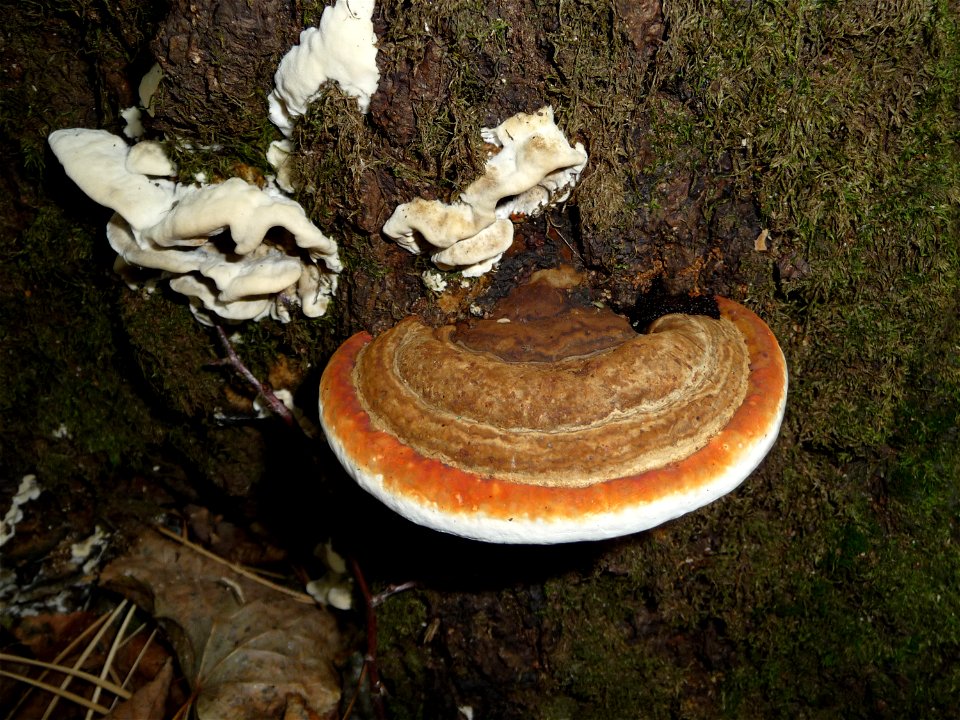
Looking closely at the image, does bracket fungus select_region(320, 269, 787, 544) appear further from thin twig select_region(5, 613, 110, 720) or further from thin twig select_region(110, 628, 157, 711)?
thin twig select_region(5, 613, 110, 720)

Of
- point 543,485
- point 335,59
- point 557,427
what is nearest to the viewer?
point 543,485

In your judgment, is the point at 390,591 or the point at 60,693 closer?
the point at 390,591

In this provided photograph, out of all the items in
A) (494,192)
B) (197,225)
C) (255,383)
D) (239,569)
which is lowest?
(239,569)

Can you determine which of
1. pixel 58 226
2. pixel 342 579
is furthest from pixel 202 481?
pixel 58 226

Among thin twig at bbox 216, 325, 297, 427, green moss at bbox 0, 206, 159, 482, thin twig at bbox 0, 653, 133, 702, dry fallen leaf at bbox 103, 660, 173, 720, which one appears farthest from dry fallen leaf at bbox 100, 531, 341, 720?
thin twig at bbox 216, 325, 297, 427

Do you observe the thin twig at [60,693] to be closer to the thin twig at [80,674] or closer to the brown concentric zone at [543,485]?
the thin twig at [80,674]

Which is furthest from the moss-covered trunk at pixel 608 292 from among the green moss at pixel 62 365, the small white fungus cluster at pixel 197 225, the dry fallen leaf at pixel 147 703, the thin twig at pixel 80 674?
the dry fallen leaf at pixel 147 703

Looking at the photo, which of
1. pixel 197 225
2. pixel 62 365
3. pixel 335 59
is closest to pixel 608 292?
pixel 335 59

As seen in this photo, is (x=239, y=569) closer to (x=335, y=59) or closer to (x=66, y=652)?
(x=66, y=652)
